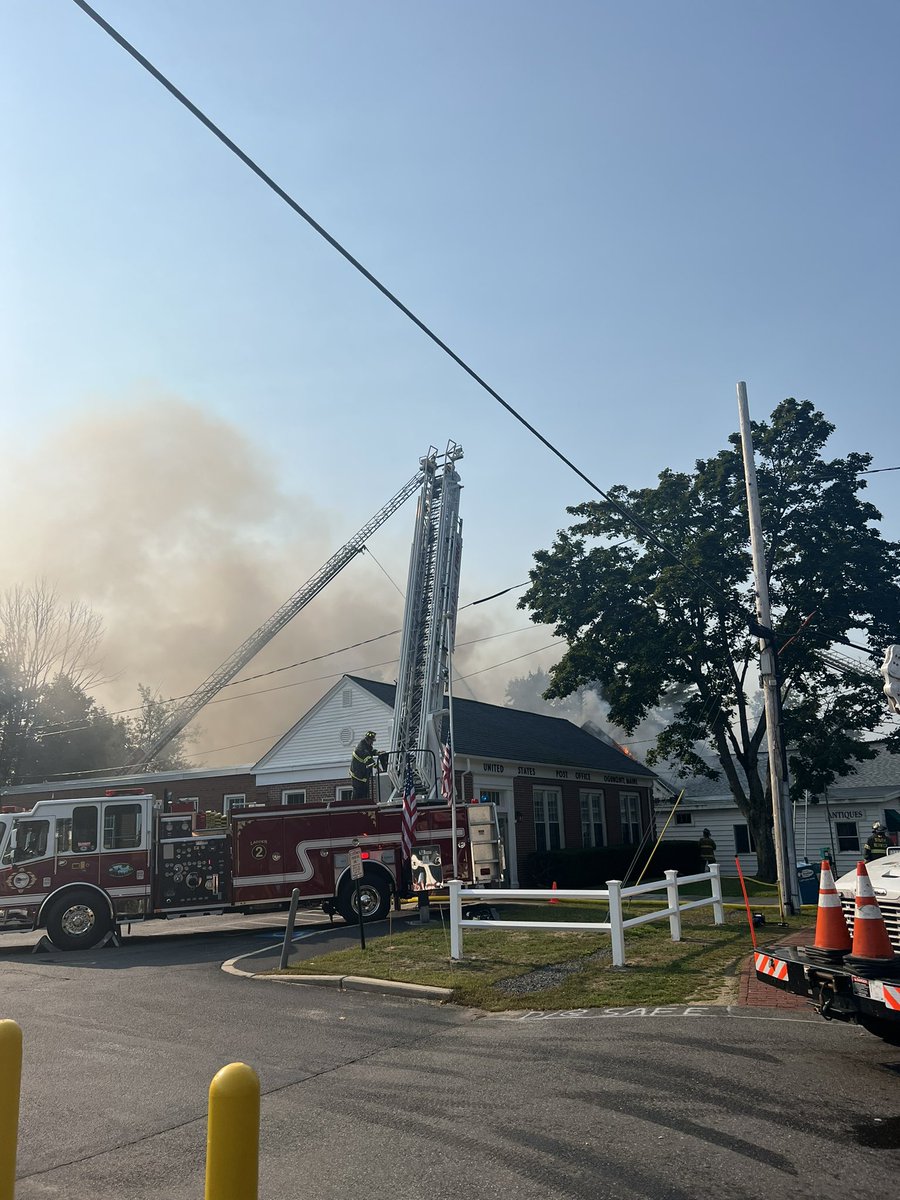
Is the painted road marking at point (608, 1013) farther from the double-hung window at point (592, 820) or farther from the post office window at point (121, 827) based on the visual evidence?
the double-hung window at point (592, 820)

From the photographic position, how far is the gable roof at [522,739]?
2775 centimetres

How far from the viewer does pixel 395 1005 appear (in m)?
10.0

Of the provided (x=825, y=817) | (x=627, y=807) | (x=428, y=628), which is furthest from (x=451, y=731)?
(x=825, y=817)

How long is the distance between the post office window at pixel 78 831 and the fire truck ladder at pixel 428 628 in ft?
19.3

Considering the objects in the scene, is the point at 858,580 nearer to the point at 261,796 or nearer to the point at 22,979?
the point at 261,796

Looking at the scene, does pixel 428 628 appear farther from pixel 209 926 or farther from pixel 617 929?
pixel 617 929

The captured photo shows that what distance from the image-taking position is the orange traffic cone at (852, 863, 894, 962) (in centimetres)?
647

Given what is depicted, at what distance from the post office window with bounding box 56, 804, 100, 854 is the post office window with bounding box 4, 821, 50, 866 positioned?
0.23m

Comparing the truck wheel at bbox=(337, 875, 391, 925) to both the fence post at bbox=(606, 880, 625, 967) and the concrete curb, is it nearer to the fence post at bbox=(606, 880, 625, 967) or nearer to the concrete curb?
the concrete curb

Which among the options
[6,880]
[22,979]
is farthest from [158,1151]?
[6,880]

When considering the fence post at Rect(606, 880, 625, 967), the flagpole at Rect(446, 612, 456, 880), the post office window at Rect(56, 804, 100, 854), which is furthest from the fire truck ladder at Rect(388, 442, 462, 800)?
the fence post at Rect(606, 880, 625, 967)

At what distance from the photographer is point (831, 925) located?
685 centimetres

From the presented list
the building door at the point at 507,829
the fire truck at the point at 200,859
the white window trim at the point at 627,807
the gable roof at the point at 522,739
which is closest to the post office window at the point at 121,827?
the fire truck at the point at 200,859

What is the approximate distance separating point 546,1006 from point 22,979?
7602 millimetres
